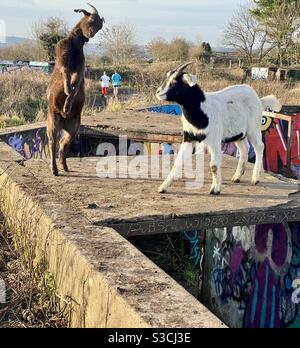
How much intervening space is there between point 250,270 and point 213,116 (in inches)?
87.3

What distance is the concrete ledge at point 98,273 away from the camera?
298 cm

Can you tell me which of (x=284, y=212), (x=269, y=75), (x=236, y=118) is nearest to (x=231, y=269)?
(x=284, y=212)

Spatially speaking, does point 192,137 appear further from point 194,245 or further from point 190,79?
point 194,245

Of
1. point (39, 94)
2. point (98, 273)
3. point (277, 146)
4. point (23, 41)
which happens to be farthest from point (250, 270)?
point (23, 41)

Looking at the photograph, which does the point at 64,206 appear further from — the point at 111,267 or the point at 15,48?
the point at 15,48

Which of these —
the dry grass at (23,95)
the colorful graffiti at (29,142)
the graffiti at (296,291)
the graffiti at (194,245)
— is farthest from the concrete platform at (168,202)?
the dry grass at (23,95)

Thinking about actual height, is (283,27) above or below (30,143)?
above

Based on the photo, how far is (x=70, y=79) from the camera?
5672 millimetres

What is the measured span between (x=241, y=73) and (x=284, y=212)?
29.0 m

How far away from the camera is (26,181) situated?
5863 mm

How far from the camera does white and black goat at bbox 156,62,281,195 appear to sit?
5227 mm

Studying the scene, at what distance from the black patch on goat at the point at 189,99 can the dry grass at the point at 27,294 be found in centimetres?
206

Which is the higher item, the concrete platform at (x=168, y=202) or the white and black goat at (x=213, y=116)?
the white and black goat at (x=213, y=116)

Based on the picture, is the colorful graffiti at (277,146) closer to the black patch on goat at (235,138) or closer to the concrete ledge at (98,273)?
the black patch on goat at (235,138)
